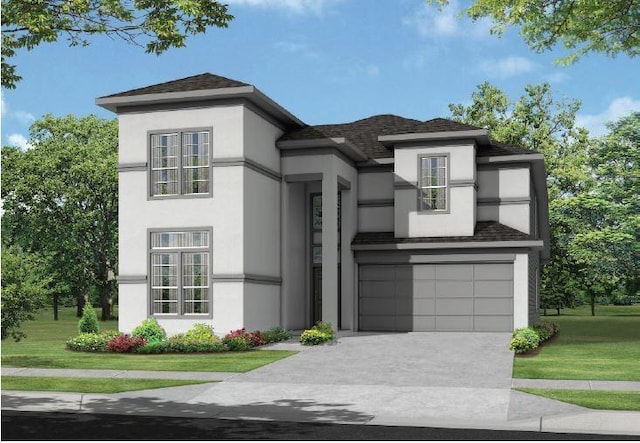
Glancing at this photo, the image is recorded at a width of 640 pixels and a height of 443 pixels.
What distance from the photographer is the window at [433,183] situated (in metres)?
33.3

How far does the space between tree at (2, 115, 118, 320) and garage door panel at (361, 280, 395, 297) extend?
24.9 metres

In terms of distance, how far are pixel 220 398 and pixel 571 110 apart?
45.6 metres

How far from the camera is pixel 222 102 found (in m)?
27.2

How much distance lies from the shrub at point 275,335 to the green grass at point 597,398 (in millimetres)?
11225

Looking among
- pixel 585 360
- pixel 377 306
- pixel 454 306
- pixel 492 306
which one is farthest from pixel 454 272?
pixel 585 360

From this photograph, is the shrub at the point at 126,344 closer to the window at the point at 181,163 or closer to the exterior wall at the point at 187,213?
the exterior wall at the point at 187,213

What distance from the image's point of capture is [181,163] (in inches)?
1085

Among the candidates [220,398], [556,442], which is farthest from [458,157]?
[556,442]

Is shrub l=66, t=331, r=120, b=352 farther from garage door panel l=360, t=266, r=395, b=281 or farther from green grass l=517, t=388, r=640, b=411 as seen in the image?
green grass l=517, t=388, r=640, b=411

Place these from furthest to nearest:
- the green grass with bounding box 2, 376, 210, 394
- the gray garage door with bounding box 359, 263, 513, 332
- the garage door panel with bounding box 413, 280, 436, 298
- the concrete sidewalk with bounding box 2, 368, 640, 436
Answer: the garage door panel with bounding box 413, 280, 436, 298, the gray garage door with bounding box 359, 263, 513, 332, the green grass with bounding box 2, 376, 210, 394, the concrete sidewalk with bounding box 2, 368, 640, 436

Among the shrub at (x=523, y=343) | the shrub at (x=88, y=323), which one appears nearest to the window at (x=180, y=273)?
the shrub at (x=88, y=323)

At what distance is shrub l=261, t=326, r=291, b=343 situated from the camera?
2723cm

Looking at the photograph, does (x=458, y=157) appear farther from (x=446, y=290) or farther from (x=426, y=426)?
(x=426, y=426)

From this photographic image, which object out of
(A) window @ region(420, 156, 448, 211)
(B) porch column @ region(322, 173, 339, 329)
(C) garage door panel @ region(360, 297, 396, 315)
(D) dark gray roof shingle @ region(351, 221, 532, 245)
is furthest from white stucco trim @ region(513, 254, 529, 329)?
(B) porch column @ region(322, 173, 339, 329)
